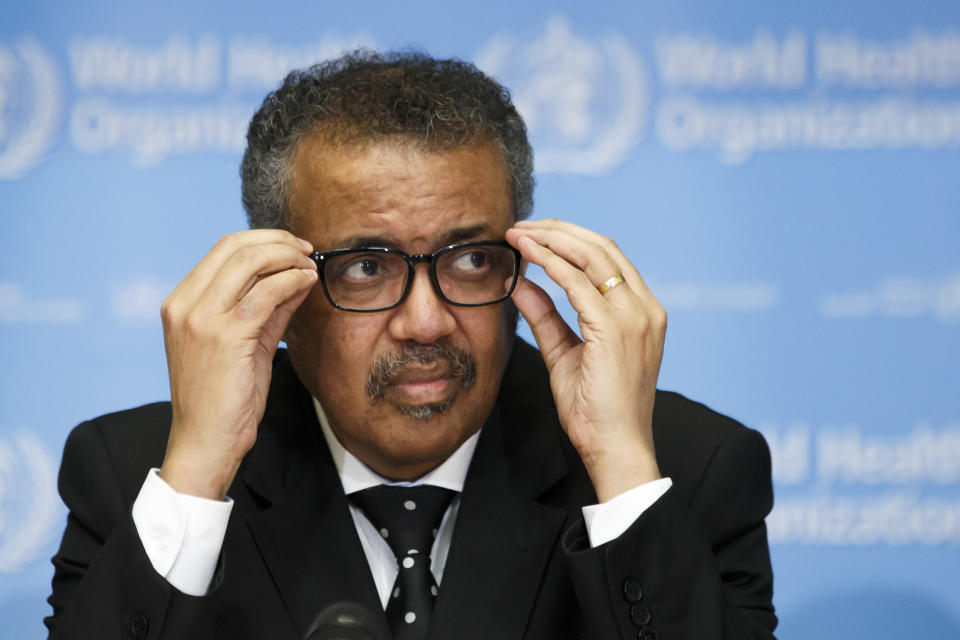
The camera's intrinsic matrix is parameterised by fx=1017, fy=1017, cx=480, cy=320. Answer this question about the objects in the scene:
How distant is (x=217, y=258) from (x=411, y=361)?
41cm

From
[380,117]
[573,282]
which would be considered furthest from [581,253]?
[380,117]

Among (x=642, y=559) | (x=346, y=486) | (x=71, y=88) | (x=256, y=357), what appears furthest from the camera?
(x=71, y=88)

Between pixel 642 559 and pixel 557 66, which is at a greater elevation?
pixel 557 66

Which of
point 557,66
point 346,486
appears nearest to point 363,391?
point 346,486

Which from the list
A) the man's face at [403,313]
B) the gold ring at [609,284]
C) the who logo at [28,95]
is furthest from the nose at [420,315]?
the who logo at [28,95]

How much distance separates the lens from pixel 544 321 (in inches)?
81.0

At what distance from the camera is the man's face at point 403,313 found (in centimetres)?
195

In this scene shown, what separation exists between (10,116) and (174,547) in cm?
185

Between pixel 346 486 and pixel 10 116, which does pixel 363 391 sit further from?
pixel 10 116

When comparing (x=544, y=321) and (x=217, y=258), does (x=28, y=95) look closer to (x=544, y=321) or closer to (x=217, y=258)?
(x=217, y=258)

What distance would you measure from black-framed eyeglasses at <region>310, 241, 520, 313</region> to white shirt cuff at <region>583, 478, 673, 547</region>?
18.1 inches

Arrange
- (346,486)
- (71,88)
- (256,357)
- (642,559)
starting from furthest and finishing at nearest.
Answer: (71,88)
(346,486)
(256,357)
(642,559)

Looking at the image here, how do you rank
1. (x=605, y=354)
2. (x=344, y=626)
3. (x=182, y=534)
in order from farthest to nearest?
(x=605, y=354)
(x=182, y=534)
(x=344, y=626)

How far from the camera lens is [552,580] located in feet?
6.77
